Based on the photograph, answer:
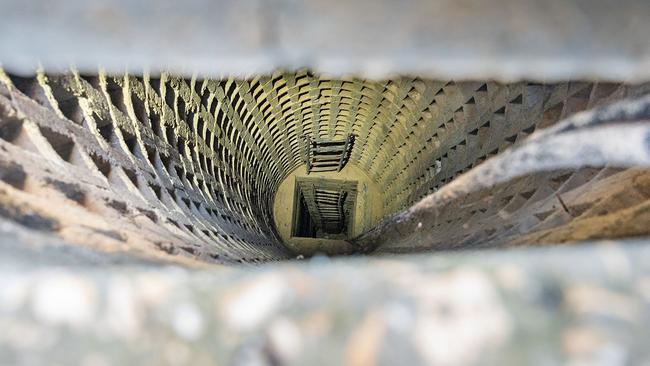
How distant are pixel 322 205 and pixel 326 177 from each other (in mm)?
1788

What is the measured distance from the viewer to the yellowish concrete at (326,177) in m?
9.05

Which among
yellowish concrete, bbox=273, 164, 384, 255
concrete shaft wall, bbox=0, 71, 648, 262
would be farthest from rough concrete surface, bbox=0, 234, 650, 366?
yellowish concrete, bbox=273, 164, 384, 255

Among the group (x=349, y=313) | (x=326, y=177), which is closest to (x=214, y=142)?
(x=349, y=313)

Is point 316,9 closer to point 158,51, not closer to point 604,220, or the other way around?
point 158,51

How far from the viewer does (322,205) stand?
36.1 ft

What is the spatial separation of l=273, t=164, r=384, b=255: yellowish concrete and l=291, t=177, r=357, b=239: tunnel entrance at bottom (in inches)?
5.1

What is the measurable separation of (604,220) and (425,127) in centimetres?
401

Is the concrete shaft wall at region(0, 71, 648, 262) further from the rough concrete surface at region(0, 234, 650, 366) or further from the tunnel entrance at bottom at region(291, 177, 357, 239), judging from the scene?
the tunnel entrance at bottom at region(291, 177, 357, 239)

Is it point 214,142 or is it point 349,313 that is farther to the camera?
point 214,142

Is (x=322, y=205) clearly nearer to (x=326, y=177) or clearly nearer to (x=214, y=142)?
(x=326, y=177)

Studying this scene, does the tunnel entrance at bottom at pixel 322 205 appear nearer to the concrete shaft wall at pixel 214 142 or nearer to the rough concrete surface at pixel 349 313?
the concrete shaft wall at pixel 214 142

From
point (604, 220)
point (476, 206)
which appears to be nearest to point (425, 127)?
point (476, 206)

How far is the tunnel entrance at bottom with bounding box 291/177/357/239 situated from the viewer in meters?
9.53

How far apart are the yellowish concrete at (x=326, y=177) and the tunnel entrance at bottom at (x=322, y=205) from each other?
128mm
